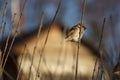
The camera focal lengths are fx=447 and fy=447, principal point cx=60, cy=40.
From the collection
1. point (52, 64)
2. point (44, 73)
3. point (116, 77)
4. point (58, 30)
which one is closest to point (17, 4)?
point (116, 77)

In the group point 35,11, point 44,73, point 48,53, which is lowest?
point 44,73

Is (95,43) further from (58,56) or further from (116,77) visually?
(116,77)

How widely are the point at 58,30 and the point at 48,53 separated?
0.91 metres

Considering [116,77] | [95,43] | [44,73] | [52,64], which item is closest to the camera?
[116,77]

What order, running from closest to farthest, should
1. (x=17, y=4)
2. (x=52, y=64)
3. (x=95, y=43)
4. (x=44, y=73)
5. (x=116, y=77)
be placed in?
(x=116, y=77)
(x=17, y=4)
(x=44, y=73)
(x=95, y=43)
(x=52, y=64)

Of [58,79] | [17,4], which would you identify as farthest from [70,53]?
[17,4]

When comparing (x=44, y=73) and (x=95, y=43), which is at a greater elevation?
(x=95, y=43)

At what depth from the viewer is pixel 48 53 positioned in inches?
362

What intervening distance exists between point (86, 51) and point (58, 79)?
97 centimetres

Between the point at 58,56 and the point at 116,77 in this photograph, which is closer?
the point at 116,77

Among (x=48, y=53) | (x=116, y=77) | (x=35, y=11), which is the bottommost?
(x=116, y=77)

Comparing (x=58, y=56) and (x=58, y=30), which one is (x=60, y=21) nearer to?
(x=58, y=30)

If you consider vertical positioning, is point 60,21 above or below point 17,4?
above

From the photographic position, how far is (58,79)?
8461 millimetres
